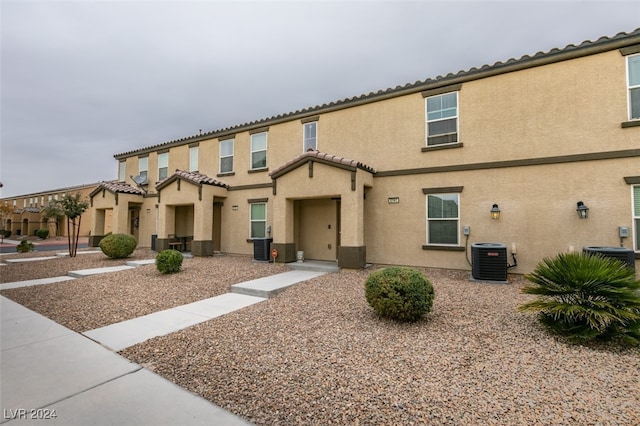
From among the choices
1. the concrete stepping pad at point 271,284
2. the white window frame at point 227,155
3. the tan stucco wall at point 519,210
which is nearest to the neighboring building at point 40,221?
the white window frame at point 227,155

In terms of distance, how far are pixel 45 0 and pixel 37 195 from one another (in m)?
54.5

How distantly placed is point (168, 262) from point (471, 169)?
11.1 m

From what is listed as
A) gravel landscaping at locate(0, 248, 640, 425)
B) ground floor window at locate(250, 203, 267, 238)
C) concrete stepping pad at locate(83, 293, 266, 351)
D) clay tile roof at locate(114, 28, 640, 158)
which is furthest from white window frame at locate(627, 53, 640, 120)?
ground floor window at locate(250, 203, 267, 238)

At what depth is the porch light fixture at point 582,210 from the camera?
8.26 meters

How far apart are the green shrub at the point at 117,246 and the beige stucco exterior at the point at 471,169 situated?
3.03 metres

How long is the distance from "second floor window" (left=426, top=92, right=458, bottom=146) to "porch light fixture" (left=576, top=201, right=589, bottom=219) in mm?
4148

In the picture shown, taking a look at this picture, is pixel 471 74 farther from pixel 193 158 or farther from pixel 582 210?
pixel 193 158

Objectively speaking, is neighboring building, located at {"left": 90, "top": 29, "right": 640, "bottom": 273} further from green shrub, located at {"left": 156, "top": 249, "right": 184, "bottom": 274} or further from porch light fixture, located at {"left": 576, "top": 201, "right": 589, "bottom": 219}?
green shrub, located at {"left": 156, "top": 249, "right": 184, "bottom": 274}

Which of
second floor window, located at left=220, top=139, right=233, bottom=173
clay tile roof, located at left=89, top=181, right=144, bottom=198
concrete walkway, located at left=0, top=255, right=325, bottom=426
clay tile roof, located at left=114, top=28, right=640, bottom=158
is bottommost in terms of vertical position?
concrete walkway, located at left=0, top=255, right=325, bottom=426

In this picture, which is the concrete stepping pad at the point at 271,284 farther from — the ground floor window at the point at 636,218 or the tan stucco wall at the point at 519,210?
the ground floor window at the point at 636,218

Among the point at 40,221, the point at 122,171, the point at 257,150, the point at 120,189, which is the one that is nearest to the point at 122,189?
the point at 120,189

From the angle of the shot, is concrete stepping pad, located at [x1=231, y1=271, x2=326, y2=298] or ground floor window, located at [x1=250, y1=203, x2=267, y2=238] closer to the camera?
concrete stepping pad, located at [x1=231, y1=271, x2=326, y2=298]

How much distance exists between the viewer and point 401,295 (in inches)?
197

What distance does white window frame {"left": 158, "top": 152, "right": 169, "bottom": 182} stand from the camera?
60.4ft
